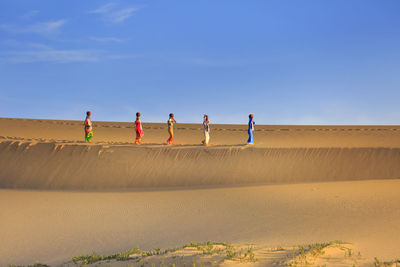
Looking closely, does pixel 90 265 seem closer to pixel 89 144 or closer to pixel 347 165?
pixel 89 144

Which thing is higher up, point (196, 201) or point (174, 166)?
point (174, 166)

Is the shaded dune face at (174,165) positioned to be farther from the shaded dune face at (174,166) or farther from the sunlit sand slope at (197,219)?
the sunlit sand slope at (197,219)

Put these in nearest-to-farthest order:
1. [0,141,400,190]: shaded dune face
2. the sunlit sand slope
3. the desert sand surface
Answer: the desert sand surface → the sunlit sand slope → [0,141,400,190]: shaded dune face

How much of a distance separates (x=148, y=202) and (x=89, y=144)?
19.2ft

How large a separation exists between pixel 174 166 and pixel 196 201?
3760 mm

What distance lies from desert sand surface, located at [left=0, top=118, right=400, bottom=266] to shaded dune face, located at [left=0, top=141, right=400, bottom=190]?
2.1 inches

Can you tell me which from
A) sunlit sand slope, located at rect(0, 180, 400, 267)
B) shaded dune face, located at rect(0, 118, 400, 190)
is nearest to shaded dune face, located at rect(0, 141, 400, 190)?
shaded dune face, located at rect(0, 118, 400, 190)

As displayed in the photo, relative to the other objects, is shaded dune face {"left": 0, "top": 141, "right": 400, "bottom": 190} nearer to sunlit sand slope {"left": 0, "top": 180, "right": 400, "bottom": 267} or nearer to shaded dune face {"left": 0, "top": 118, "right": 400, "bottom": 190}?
shaded dune face {"left": 0, "top": 118, "right": 400, "bottom": 190}

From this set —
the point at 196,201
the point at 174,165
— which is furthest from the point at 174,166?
the point at 196,201

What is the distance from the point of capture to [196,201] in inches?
560

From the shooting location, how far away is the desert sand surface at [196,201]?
9.30 metres

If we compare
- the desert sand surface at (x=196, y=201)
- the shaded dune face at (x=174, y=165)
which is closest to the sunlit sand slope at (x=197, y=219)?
the desert sand surface at (x=196, y=201)

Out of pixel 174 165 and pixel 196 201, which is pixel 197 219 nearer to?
pixel 196 201

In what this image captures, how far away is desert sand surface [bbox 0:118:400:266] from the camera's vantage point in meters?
9.30
